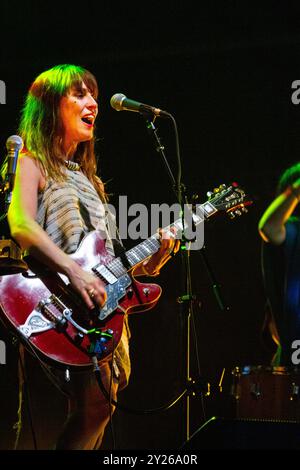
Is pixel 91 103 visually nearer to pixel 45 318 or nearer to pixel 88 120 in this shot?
pixel 88 120

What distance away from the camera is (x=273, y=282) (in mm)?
3379

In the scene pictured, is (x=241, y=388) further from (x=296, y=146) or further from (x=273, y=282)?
(x=296, y=146)

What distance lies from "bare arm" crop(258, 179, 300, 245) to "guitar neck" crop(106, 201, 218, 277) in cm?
32

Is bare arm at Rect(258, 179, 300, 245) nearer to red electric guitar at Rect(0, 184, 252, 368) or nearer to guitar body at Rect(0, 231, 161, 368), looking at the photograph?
red electric guitar at Rect(0, 184, 252, 368)

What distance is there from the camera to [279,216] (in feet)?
10.5

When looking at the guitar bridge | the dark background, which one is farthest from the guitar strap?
the dark background

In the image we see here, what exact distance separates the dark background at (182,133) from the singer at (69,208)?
0.86 metres

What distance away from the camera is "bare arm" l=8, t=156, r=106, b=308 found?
275 centimetres

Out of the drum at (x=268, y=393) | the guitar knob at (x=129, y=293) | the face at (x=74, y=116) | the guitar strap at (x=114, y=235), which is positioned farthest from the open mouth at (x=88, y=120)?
the drum at (x=268, y=393)

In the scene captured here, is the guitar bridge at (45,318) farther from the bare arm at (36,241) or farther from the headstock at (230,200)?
the headstock at (230,200)

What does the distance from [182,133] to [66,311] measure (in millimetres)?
1793

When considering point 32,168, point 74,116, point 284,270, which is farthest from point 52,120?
point 284,270

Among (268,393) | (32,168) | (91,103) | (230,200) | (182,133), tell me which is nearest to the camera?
(268,393)
